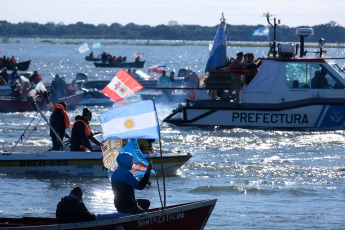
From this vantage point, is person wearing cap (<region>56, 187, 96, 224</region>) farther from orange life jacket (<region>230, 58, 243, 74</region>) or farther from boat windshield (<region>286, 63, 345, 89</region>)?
boat windshield (<region>286, 63, 345, 89</region>)

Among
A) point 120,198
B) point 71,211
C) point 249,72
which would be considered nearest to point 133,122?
point 120,198

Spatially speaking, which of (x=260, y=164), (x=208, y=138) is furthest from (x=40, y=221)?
(x=208, y=138)

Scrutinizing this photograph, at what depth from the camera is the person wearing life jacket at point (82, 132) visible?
1562cm

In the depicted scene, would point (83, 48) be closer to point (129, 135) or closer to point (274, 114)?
point (274, 114)

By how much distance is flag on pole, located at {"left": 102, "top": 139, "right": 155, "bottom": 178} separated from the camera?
1170 cm

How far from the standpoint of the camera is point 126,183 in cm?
1081

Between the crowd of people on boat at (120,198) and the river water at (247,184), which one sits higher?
the crowd of people on boat at (120,198)

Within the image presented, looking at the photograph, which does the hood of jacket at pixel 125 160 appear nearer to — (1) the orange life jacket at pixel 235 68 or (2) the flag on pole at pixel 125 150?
(2) the flag on pole at pixel 125 150

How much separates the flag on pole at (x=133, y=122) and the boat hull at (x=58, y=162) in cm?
458

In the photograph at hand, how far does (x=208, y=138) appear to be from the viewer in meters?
22.4

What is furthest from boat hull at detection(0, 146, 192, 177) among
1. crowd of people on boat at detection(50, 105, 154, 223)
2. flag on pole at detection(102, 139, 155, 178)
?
crowd of people on boat at detection(50, 105, 154, 223)

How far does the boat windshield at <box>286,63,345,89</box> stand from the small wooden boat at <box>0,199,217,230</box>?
483 inches

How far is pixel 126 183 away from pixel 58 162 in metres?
5.44

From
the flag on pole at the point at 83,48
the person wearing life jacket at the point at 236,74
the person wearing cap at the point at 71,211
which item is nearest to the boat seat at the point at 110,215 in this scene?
the person wearing cap at the point at 71,211
